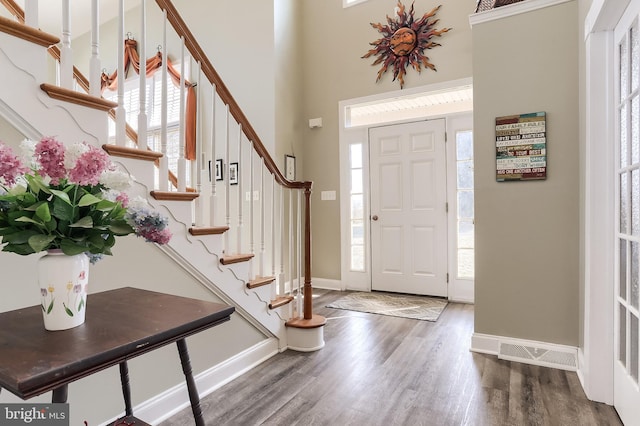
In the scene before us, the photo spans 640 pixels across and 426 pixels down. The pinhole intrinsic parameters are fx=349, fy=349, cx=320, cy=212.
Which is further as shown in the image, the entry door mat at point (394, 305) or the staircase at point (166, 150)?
the entry door mat at point (394, 305)

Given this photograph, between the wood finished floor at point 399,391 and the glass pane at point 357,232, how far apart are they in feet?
5.95

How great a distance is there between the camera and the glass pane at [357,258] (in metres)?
4.42

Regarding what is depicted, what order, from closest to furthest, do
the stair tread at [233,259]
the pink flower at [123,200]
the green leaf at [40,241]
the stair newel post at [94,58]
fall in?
the green leaf at [40,241] < the pink flower at [123,200] < the stair newel post at [94,58] < the stair tread at [233,259]

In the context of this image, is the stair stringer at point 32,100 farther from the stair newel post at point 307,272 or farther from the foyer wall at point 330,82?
the foyer wall at point 330,82

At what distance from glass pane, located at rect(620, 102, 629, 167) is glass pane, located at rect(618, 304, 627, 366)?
2.35 feet

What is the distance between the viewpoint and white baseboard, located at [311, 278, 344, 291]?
176 inches

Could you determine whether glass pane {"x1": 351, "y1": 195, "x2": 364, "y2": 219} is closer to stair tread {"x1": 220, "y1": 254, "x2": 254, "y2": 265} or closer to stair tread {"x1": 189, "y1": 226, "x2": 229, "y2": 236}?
stair tread {"x1": 220, "y1": 254, "x2": 254, "y2": 265}

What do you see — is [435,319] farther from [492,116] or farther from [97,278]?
[97,278]

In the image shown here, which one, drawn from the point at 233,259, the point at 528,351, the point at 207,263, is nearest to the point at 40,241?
the point at 207,263

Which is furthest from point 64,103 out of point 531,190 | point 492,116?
point 531,190

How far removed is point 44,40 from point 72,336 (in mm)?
1081

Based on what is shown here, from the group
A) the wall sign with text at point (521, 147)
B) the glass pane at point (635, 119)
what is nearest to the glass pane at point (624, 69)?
the glass pane at point (635, 119)

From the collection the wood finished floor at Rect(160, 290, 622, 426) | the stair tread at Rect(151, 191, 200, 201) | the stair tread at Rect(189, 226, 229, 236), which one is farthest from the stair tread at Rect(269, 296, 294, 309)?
the stair tread at Rect(151, 191, 200, 201)

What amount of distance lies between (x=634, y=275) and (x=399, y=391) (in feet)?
4.20
